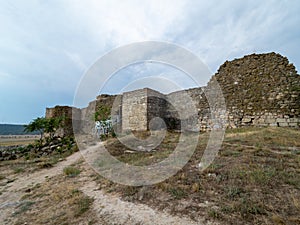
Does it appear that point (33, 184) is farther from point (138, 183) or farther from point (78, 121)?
point (78, 121)

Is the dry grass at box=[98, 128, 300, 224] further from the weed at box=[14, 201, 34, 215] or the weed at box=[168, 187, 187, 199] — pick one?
the weed at box=[14, 201, 34, 215]

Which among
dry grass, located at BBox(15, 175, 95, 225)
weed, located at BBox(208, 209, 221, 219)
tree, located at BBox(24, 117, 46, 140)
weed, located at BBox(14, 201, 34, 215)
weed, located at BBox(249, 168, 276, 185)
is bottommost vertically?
weed, located at BBox(14, 201, 34, 215)

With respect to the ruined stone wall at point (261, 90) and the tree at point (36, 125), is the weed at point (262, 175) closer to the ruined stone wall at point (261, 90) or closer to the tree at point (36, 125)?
the ruined stone wall at point (261, 90)

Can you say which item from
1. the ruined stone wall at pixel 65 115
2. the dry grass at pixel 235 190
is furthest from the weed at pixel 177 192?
the ruined stone wall at pixel 65 115

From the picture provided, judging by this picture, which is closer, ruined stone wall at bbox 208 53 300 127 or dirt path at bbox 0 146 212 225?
dirt path at bbox 0 146 212 225

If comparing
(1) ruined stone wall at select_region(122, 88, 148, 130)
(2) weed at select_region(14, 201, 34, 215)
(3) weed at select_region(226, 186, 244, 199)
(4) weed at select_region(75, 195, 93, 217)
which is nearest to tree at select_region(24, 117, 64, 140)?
(1) ruined stone wall at select_region(122, 88, 148, 130)

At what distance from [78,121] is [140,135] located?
12685 millimetres

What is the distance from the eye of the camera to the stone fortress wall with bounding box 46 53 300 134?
28.0 ft

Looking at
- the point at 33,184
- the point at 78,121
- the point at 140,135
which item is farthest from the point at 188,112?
the point at 78,121

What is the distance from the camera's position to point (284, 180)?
2.98 meters

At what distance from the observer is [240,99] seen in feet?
32.5

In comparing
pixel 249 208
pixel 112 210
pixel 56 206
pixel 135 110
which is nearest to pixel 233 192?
pixel 249 208

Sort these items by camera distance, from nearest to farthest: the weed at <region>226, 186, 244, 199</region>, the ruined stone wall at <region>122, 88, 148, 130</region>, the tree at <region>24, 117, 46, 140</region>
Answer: the weed at <region>226, 186, 244, 199</region> → the ruined stone wall at <region>122, 88, 148, 130</region> → the tree at <region>24, 117, 46, 140</region>

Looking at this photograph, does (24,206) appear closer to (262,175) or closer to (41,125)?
(262,175)
